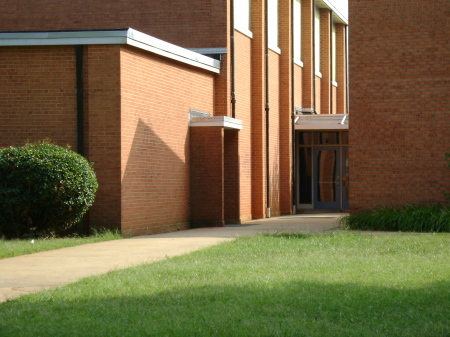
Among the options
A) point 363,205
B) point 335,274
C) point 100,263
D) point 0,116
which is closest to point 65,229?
point 0,116

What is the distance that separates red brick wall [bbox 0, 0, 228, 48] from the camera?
25.6 meters

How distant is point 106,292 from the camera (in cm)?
984

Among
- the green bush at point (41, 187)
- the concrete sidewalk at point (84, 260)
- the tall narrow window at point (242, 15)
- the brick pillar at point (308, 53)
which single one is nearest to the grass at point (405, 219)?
the concrete sidewalk at point (84, 260)

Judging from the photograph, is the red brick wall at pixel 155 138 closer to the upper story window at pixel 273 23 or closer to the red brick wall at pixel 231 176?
the red brick wall at pixel 231 176

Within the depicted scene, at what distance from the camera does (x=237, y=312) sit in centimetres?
847

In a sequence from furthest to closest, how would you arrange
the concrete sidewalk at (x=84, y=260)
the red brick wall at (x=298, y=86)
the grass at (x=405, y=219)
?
the red brick wall at (x=298, y=86)
the grass at (x=405, y=219)
the concrete sidewalk at (x=84, y=260)

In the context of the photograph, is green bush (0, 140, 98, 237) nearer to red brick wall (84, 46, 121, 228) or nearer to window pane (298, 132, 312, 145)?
red brick wall (84, 46, 121, 228)

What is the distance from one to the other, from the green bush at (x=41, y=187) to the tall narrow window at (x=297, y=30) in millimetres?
19077

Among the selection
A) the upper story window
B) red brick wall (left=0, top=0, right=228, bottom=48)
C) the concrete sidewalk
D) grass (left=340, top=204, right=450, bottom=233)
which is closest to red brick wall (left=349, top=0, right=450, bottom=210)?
grass (left=340, top=204, right=450, bottom=233)

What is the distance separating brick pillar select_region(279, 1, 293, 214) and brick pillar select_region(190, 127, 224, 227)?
342 inches

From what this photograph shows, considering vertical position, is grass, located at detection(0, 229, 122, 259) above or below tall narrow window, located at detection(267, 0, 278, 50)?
below

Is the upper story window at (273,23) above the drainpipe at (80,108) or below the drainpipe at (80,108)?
above

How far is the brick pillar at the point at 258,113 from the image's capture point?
29.4 meters

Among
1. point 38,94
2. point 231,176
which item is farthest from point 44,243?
point 231,176
